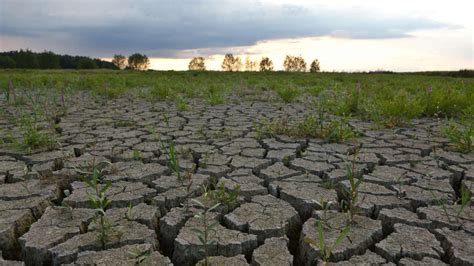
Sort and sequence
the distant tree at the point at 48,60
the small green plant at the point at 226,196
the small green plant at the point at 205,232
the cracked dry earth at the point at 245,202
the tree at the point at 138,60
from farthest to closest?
the tree at the point at 138,60 < the distant tree at the point at 48,60 < the small green plant at the point at 226,196 < the cracked dry earth at the point at 245,202 < the small green plant at the point at 205,232

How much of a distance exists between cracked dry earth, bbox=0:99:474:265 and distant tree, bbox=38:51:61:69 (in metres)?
58.7

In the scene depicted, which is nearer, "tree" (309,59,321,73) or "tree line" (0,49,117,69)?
"tree" (309,59,321,73)

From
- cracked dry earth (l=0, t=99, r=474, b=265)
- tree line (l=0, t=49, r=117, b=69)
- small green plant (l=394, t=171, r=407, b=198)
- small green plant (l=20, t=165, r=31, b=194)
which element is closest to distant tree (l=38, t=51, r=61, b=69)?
tree line (l=0, t=49, r=117, b=69)

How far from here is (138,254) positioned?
182 centimetres

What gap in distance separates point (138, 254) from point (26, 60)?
2500 inches

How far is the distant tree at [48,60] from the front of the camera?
5717 cm

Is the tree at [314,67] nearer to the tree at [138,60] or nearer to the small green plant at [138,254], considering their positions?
the small green plant at [138,254]

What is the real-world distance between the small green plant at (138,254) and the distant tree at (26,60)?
62.8 meters

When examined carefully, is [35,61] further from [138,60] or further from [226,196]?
[226,196]

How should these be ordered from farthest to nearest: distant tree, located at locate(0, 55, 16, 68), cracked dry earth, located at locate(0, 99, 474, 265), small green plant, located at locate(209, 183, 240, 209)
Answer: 1. distant tree, located at locate(0, 55, 16, 68)
2. small green plant, located at locate(209, 183, 240, 209)
3. cracked dry earth, located at locate(0, 99, 474, 265)

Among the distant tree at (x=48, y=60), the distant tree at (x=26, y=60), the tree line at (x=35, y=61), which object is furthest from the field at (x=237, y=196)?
the distant tree at (x=26, y=60)

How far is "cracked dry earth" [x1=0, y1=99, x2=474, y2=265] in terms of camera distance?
76.2 inches

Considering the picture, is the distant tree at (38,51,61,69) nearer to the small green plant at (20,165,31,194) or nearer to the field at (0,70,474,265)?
the field at (0,70,474,265)

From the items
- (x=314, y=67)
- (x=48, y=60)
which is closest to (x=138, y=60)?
(x=48, y=60)
